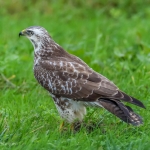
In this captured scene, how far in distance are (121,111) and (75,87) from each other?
27.3 inches

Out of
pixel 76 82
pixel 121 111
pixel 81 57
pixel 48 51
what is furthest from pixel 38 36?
pixel 81 57

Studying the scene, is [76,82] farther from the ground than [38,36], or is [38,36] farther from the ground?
[38,36]

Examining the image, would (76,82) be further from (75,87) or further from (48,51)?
(48,51)

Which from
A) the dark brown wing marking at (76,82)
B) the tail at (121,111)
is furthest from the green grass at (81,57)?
the dark brown wing marking at (76,82)

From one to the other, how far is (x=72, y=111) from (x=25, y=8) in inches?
289

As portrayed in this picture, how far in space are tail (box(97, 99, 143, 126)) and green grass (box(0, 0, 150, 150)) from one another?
0.17 m

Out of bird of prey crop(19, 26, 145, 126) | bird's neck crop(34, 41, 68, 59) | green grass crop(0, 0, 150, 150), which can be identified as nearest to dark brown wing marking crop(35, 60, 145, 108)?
bird of prey crop(19, 26, 145, 126)

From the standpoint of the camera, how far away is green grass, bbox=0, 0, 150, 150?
6016mm

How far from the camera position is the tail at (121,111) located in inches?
246

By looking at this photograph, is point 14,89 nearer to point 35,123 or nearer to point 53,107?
point 53,107

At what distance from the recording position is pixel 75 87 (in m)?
6.68

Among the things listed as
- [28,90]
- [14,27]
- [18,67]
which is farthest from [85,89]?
[14,27]

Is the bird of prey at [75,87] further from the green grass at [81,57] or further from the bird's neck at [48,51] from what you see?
the green grass at [81,57]

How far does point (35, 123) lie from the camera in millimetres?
6582
